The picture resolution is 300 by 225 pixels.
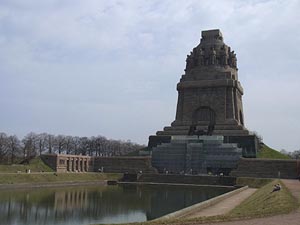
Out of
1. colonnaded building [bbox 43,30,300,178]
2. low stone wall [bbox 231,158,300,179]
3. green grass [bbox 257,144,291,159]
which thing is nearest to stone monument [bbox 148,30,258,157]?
colonnaded building [bbox 43,30,300,178]

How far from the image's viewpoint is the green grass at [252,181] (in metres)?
41.5

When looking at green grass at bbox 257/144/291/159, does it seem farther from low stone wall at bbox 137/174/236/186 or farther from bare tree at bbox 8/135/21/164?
bare tree at bbox 8/135/21/164

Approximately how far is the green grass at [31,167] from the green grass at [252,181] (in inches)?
898

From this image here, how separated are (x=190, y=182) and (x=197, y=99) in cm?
1925

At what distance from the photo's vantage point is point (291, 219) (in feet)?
42.4

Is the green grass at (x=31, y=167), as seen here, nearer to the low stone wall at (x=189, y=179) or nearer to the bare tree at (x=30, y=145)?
the low stone wall at (x=189, y=179)

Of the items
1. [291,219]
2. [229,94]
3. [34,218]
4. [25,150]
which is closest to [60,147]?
[25,150]

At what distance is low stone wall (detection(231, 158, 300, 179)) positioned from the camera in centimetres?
4634

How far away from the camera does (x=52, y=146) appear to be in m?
84.6

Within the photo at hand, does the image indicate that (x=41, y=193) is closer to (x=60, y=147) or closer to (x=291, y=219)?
(x=291, y=219)

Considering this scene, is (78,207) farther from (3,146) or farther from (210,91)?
(3,146)

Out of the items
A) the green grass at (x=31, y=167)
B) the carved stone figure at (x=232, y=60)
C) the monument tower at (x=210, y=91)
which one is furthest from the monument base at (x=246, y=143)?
the green grass at (x=31, y=167)

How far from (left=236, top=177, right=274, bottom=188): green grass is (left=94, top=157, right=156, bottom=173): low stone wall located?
40.8ft

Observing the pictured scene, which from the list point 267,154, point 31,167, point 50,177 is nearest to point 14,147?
point 31,167
